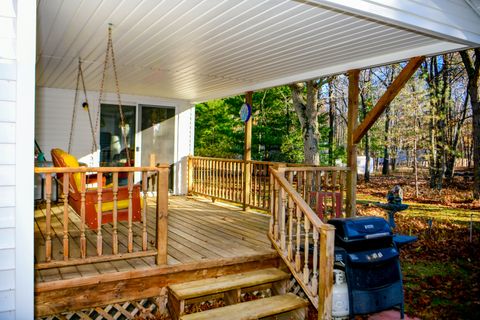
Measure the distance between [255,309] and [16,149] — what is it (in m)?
2.23

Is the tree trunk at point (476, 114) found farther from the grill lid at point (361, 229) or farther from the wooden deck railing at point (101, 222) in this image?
the wooden deck railing at point (101, 222)

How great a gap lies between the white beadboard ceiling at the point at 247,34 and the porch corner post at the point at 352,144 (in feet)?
0.75

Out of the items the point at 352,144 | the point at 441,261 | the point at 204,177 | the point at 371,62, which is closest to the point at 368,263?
the point at 352,144

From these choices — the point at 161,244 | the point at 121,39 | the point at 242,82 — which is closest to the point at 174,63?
the point at 121,39

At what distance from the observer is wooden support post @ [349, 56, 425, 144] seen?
14.3 feet

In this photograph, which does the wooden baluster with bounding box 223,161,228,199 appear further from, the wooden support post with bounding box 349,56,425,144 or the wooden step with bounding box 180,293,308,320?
the wooden step with bounding box 180,293,308,320

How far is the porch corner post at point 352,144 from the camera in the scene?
5020mm

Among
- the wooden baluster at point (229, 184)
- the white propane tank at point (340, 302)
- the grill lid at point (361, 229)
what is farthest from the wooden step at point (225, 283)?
the wooden baluster at point (229, 184)

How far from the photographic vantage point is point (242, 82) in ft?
22.1

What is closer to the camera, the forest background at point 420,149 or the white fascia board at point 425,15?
the white fascia board at point 425,15

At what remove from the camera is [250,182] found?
22.7 ft

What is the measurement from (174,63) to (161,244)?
2799mm

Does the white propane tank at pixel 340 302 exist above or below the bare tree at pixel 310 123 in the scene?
below

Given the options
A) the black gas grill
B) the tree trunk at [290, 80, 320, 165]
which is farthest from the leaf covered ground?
the tree trunk at [290, 80, 320, 165]
